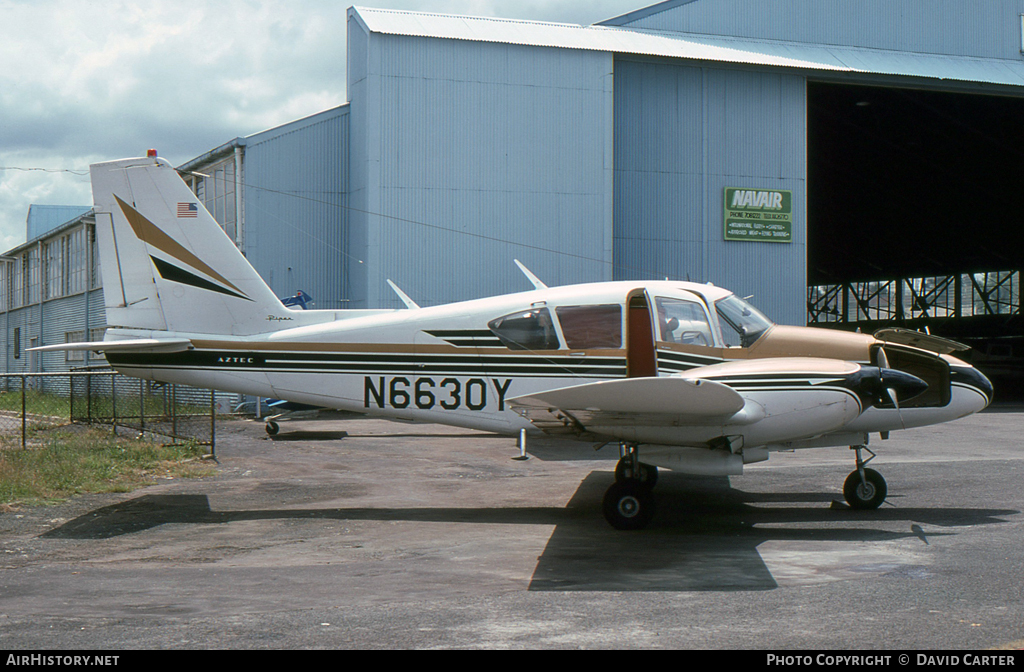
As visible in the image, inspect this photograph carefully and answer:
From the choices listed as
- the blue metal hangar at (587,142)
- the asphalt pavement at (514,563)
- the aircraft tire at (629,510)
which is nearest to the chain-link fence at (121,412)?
the asphalt pavement at (514,563)

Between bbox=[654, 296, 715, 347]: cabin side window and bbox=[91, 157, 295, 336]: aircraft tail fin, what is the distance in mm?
4528

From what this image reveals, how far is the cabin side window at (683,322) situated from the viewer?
908 cm

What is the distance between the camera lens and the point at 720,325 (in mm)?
9156

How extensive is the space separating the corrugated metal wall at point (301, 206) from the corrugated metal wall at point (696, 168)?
7714mm

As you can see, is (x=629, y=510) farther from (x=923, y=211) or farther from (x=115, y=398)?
(x=923, y=211)

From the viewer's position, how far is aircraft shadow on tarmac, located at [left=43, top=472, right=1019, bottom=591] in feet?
21.6

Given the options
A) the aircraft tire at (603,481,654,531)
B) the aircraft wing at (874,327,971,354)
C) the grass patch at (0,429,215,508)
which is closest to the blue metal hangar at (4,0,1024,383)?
the grass patch at (0,429,215,508)

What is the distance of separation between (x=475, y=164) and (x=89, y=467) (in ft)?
41.2

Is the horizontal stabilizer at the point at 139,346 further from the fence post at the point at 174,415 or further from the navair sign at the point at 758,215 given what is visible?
the navair sign at the point at 758,215

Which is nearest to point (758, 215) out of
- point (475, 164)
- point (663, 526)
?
point (475, 164)
